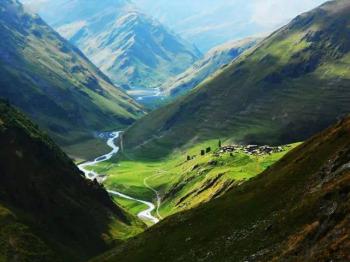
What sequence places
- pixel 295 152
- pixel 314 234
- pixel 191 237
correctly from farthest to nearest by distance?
pixel 295 152 < pixel 191 237 < pixel 314 234

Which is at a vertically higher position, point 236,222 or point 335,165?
point 335,165

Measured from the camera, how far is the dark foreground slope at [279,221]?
217ft

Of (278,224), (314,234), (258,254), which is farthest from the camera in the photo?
(278,224)

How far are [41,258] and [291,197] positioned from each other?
10416cm

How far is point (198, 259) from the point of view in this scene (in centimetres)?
9400

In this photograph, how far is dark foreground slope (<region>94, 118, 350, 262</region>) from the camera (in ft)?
217

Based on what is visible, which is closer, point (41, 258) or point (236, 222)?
point (236, 222)

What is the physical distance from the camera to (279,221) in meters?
84.1

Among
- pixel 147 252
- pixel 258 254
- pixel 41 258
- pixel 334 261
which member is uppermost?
pixel 334 261

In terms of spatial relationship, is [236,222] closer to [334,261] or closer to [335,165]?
[335,165]

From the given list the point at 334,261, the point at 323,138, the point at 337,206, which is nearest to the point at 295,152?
the point at 323,138

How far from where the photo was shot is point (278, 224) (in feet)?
274

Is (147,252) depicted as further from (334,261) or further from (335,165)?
(334,261)

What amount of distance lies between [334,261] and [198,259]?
41.8m
